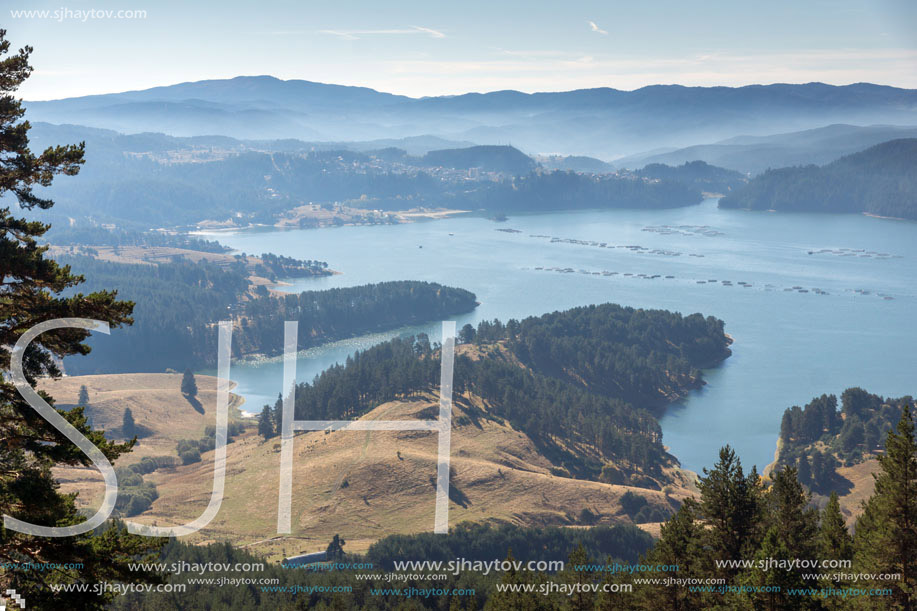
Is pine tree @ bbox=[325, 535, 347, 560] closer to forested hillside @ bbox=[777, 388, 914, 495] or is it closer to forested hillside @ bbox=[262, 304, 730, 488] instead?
forested hillside @ bbox=[262, 304, 730, 488]

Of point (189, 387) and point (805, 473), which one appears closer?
point (805, 473)

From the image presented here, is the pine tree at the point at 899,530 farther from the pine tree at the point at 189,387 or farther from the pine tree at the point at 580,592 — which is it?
the pine tree at the point at 189,387

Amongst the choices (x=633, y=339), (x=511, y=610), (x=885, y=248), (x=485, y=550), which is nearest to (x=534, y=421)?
(x=485, y=550)

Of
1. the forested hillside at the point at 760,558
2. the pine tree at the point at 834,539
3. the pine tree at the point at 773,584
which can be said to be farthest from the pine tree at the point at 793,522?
the pine tree at the point at 773,584

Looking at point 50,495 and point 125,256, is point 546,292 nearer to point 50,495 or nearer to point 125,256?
point 125,256

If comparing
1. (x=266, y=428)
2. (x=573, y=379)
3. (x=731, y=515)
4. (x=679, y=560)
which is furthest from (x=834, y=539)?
(x=573, y=379)

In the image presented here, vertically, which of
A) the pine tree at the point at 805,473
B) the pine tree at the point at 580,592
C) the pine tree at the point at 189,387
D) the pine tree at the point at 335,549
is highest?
the pine tree at the point at 580,592

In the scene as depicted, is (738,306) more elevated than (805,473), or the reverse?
(738,306)

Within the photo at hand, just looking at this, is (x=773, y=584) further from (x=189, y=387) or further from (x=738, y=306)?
(x=738, y=306)

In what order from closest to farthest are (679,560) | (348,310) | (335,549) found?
1. (679,560)
2. (335,549)
3. (348,310)
